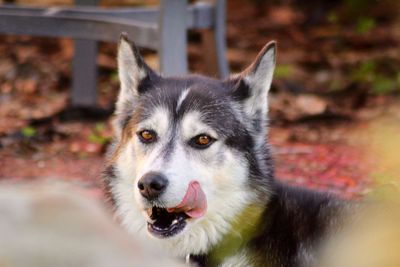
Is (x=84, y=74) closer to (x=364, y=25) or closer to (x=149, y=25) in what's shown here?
(x=149, y=25)

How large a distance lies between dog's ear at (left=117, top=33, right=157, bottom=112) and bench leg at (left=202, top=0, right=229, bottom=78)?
3.31m

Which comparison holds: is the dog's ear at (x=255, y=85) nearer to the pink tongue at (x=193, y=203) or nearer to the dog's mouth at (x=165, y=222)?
the pink tongue at (x=193, y=203)

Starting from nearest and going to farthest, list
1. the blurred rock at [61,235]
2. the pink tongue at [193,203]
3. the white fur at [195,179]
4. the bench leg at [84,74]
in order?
the blurred rock at [61,235] < the pink tongue at [193,203] < the white fur at [195,179] < the bench leg at [84,74]

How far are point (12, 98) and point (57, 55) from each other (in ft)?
3.63

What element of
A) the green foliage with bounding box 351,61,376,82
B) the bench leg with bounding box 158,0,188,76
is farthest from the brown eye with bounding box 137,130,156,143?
the green foliage with bounding box 351,61,376,82

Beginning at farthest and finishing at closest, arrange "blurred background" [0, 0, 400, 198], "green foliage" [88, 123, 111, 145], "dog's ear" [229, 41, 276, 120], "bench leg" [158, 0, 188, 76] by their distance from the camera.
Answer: "green foliage" [88, 123, 111, 145] < "blurred background" [0, 0, 400, 198] < "bench leg" [158, 0, 188, 76] < "dog's ear" [229, 41, 276, 120]

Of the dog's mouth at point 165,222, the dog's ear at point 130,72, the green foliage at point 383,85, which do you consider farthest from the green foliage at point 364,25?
the dog's mouth at point 165,222

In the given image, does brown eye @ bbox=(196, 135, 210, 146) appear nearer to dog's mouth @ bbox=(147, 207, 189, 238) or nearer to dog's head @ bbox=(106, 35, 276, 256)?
dog's head @ bbox=(106, 35, 276, 256)

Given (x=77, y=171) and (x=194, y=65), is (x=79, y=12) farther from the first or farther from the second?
(x=194, y=65)

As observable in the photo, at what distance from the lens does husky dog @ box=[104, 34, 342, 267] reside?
438 centimetres

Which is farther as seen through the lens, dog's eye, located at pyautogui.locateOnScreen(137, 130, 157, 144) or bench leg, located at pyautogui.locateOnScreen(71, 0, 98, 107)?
bench leg, located at pyautogui.locateOnScreen(71, 0, 98, 107)

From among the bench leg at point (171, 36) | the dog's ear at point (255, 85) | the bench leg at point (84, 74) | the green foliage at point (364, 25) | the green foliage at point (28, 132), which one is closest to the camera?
the dog's ear at point (255, 85)

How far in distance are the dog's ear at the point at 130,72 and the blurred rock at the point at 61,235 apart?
9.65ft

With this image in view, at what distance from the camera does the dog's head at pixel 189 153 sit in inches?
170
